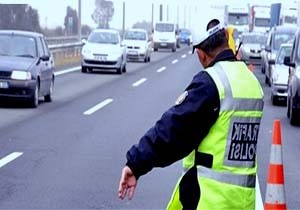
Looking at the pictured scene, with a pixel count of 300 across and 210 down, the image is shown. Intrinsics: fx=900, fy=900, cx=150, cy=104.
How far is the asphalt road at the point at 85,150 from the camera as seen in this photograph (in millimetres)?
9703

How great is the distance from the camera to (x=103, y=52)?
35.0 m

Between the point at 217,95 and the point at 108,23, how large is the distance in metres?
71.4

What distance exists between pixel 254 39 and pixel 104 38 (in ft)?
38.4

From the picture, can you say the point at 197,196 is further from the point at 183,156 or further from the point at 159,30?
the point at 159,30

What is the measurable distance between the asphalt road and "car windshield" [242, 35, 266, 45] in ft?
64.8

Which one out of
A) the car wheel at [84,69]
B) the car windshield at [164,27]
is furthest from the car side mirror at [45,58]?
the car windshield at [164,27]

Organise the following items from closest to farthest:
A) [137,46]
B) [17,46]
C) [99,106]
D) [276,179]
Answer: [276,179] → [17,46] → [99,106] → [137,46]

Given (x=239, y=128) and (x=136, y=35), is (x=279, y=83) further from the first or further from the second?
(x=136, y=35)

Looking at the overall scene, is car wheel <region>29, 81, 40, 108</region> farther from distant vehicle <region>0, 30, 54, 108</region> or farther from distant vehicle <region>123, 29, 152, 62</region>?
distant vehicle <region>123, 29, 152, 62</region>

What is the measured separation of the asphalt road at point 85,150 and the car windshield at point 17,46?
121cm

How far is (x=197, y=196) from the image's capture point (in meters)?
4.27

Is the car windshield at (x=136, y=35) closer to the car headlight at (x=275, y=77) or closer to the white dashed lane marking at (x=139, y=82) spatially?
the white dashed lane marking at (x=139, y=82)

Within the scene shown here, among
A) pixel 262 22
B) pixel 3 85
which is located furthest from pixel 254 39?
pixel 3 85

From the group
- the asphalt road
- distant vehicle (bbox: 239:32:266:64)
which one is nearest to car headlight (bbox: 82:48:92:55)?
the asphalt road
